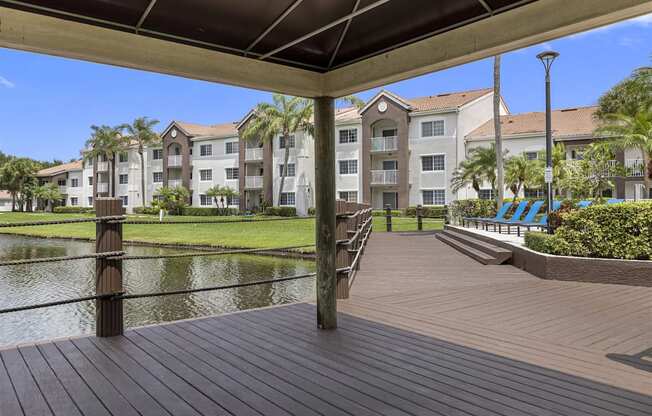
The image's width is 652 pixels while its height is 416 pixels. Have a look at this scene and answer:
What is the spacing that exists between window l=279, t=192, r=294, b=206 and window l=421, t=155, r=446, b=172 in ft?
36.1

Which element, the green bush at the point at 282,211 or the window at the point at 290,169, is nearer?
the green bush at the point at 282,211

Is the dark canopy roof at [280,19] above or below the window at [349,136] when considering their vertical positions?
below

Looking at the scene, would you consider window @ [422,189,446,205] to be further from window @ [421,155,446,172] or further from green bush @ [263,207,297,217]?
green bush @ [263,207,297,217]

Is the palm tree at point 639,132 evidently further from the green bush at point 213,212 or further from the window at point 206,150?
the window at point 206,150

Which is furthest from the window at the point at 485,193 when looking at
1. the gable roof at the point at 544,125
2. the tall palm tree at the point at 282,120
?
A: the tall palm tree at the point at 282,120

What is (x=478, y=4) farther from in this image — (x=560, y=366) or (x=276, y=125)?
(x=276, y=125)

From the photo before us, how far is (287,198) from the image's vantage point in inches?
1538

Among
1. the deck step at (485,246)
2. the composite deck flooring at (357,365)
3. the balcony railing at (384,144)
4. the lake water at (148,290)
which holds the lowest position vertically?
the lake water at (148,290)

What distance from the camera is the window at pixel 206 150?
1732 inches

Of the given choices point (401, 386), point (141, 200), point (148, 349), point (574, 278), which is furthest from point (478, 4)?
point (141, 200)

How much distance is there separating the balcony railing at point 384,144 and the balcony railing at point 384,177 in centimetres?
157

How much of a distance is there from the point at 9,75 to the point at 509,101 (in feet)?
679

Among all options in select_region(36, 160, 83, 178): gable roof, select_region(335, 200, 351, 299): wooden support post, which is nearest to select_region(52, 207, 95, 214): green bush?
select_region(36, 160, 83, 178): gable roof

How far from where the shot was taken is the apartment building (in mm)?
28656
